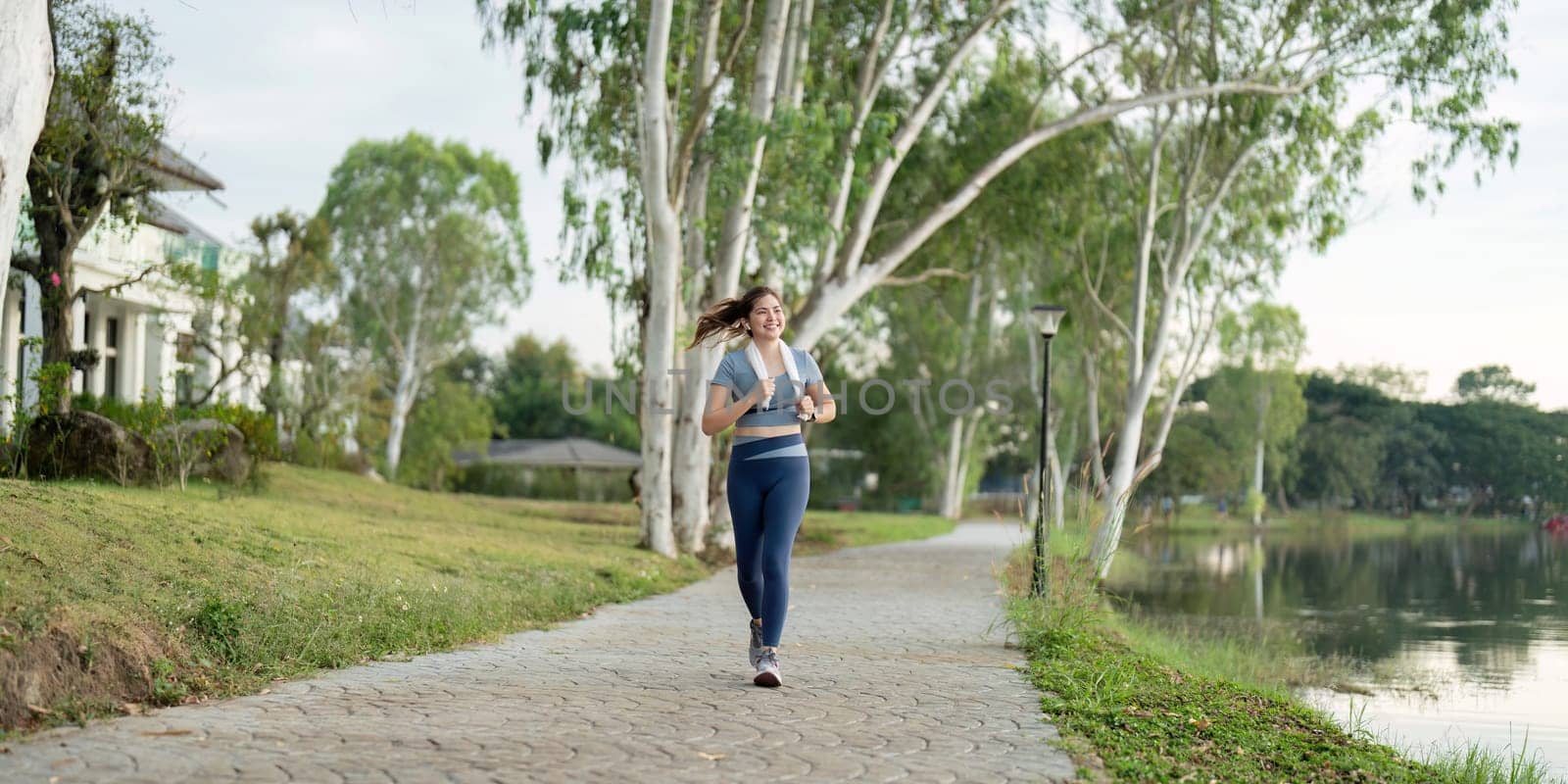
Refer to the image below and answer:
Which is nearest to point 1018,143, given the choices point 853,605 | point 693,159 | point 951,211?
point 951,211

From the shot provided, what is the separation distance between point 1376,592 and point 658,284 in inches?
576

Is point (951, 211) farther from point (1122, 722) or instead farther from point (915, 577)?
point (1122, 722)

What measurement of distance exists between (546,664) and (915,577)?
953 cm

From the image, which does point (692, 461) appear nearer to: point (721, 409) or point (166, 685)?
point (721, 409)

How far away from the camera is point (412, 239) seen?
A: 138 feet

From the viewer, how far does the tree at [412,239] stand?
41.9 meters

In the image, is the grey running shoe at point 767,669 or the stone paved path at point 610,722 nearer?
the stone paved path at point 610,722

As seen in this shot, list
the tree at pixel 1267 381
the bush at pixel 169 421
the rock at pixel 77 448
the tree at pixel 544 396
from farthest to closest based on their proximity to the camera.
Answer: the tree at pixel 544 396, the tree at pixel 1267 381, the bush at pixel 169 421, the rock at pixel 77 448

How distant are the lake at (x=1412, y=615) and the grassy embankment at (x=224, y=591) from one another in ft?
18.7

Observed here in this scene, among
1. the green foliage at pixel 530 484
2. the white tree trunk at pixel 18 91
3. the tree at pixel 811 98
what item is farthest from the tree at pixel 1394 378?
the white tree trunk at pixel 18 91

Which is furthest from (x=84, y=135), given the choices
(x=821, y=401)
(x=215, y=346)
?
(x=215, y=346)

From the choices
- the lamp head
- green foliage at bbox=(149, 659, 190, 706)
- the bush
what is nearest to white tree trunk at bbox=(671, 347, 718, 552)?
the lamp head

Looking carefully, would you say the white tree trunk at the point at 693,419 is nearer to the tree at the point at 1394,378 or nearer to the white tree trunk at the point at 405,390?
the white tree trunk at the point at 405,390

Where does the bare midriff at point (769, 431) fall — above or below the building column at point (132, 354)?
below
